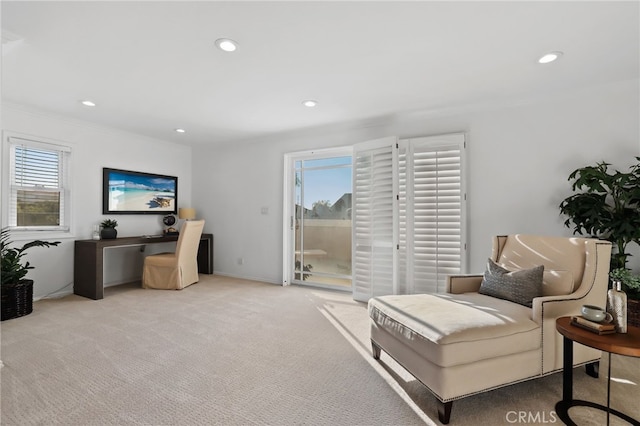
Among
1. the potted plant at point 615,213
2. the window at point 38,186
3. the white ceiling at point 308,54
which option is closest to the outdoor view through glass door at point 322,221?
the white ceiling at point 308,54

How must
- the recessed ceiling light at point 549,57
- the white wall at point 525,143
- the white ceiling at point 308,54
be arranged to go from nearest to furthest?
the white ceiling at point 308,54
the recessed ceiling light at point 549,57
the white wall at point 525,143

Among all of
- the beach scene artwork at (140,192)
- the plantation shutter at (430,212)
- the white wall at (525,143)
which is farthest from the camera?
the beach scene artwork at (140,192)

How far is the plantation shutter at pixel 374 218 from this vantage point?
3.71 meters

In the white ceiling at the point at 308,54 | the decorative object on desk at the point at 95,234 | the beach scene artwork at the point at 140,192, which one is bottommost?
the decorative object on desk at the point at 95,234

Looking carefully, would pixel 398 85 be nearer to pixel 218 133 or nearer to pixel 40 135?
pixel 218 133

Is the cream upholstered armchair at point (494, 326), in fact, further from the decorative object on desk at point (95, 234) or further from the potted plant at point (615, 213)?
the decorative object on desk at point (95, 234)

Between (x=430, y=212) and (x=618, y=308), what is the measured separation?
2138mm

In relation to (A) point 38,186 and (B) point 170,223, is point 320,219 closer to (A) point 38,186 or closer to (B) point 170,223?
(B) point 170,223

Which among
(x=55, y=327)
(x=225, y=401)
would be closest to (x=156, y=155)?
(x=55, y=327)

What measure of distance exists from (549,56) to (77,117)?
533cm

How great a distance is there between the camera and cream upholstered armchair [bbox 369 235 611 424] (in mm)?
1646

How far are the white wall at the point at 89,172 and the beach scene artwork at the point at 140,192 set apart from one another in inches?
5.6

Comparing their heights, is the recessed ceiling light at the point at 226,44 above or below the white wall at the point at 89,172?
above

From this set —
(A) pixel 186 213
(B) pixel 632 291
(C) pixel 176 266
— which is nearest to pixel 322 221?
(C) pixel 176 266
